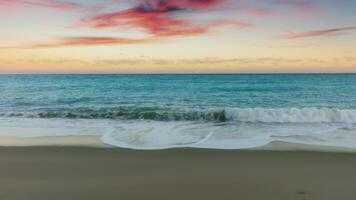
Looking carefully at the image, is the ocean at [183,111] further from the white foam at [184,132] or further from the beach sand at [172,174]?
the beach sand at [172,174]

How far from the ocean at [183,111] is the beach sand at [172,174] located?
0.48 meters

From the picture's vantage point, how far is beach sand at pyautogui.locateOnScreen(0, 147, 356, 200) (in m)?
2.47

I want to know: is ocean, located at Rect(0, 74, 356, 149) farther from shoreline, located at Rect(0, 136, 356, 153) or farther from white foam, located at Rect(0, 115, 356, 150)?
shoreline, located at Rect(0, 136, 356, 153)

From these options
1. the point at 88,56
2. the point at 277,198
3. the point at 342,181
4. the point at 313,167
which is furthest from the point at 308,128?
the point at 88,56

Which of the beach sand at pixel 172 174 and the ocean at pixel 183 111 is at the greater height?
the ocean at pixel 183 111

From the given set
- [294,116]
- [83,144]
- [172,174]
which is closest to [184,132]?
[83,144]

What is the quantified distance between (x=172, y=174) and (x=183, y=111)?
3.90 metres

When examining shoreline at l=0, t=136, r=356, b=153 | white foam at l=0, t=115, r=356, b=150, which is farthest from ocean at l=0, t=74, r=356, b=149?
shoreline at l=0, t=136, r=356, b=153

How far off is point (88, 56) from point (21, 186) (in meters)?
4.41

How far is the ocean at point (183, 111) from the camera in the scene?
4.44 m

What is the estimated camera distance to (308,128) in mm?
4980

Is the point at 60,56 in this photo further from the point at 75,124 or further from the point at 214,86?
the point at 214,86

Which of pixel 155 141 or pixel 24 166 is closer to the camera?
pixel 24 166

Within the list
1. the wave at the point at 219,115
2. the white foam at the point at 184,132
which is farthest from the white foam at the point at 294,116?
the white foam at the point at 184,132
